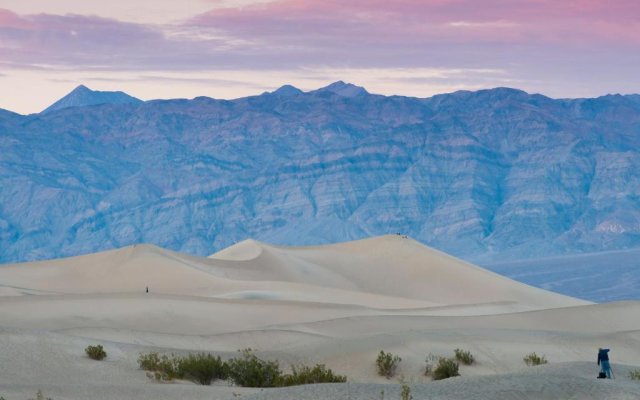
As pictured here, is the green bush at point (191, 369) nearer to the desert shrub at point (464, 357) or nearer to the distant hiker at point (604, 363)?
the desert shrub at point (464, 357)

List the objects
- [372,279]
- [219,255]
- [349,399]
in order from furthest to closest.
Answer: [219,255], [372,279], [349,399]

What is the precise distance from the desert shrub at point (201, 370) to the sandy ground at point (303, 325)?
82 cm

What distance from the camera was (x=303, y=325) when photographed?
38.8m

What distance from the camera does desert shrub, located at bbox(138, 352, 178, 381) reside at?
2274cm

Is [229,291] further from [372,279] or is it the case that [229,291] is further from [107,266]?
[372,279]

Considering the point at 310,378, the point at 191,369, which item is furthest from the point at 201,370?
the point at 310,378

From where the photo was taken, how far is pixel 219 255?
10788 centimetres

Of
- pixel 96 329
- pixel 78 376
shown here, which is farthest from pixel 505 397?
pixel 96 329

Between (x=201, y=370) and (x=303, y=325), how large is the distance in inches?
604

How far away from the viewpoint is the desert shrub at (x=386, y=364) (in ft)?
87.5

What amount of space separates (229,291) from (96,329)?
1471 inches

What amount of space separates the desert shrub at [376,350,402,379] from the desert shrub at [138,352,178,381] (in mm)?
4995

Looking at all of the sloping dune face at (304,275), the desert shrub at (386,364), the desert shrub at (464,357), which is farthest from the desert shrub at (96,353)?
the sloping dune face at (304,275)

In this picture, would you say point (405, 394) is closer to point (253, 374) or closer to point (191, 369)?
point (253, 374)
